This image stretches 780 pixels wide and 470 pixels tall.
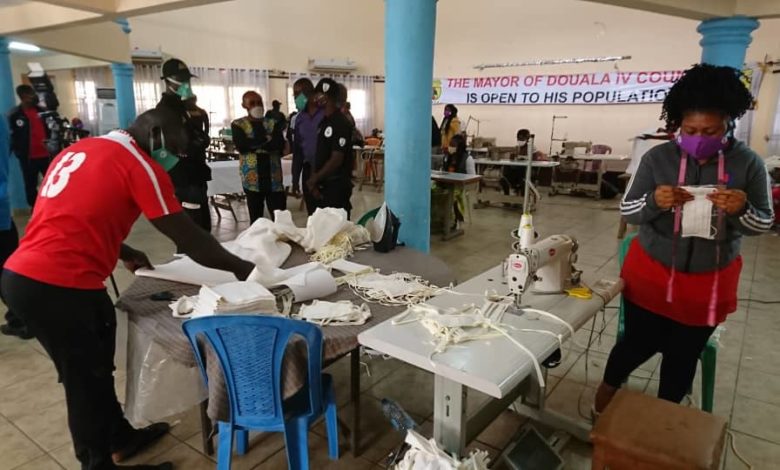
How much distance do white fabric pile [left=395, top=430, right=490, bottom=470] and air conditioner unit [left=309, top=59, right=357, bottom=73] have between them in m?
10.8

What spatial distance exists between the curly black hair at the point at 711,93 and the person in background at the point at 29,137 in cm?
600

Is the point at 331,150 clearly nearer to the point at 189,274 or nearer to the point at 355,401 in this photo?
the point at 189,274

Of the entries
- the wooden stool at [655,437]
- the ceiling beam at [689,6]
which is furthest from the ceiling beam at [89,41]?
the wooden stool at [655,437]

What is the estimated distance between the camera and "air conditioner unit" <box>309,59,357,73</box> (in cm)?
1111

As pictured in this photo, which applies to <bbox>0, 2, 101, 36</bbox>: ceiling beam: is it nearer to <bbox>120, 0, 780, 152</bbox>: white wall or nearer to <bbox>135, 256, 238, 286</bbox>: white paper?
<bbox>135, 256, 238, 286</bbox>: white paper

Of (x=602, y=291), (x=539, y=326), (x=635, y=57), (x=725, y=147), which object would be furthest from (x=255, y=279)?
(x=635, y=57)

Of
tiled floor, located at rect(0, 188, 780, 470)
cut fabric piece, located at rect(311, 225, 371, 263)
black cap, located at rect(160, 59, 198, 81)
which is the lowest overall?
tiled floor, located at rect(0, 188, 780, 470)

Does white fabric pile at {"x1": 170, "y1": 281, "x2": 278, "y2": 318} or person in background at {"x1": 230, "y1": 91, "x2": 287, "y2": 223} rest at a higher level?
person in background at {"x1": 230, "y1": 91, "x2": 287, "y2": 223}

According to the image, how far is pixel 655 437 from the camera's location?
1476 mm

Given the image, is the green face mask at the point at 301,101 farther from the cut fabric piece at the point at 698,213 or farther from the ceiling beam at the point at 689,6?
the cut fabric piece at the point at 698,213

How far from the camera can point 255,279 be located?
1807 mm

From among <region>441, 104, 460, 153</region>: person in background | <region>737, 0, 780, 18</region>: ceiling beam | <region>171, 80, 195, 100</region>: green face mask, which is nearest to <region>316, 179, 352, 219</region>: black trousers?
<region>171, 80, 195, 100</region>: green face mask

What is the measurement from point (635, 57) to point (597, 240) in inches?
190

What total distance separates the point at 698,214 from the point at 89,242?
75.6 inches
